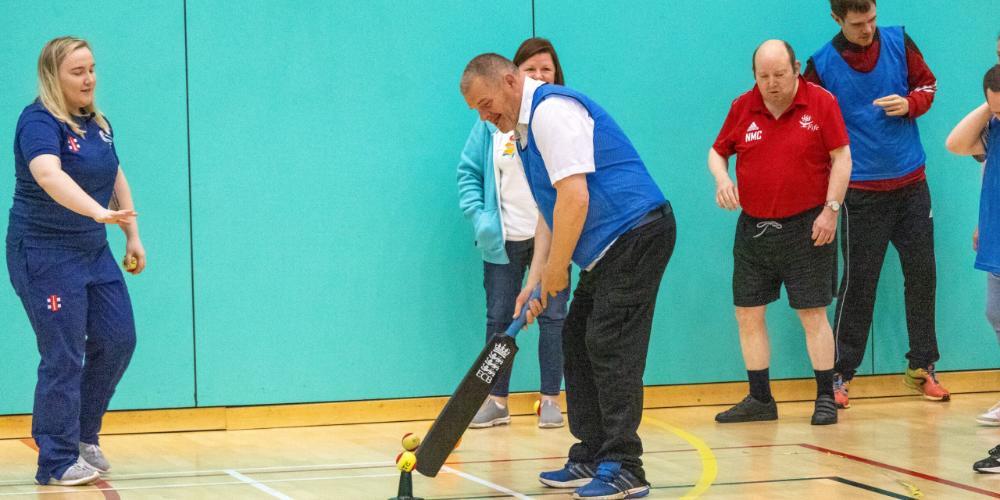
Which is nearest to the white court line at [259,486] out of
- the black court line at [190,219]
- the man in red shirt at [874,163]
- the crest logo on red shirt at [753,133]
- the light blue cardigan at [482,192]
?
the black court line at [190,219]

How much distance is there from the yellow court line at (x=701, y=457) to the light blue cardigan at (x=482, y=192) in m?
1.05

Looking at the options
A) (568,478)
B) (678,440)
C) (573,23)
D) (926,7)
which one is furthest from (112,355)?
(926,7)

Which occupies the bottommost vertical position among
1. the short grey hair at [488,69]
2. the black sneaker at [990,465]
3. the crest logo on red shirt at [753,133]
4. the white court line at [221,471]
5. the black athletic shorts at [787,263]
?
the white court line at [221,471]

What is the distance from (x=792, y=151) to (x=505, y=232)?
1.33m

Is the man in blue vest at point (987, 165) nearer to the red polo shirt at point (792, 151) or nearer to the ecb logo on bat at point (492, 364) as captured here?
the red polo shirt at point (792, 151)

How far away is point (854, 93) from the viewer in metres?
5.92

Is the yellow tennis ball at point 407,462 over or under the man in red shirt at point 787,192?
under

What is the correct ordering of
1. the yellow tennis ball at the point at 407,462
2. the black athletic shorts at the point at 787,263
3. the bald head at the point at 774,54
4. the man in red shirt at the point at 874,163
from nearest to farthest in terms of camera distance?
1. the yellow tennis ball at the point at 407,462
2. the bald head at the point at 774,54
3. the black athletic shorts at the point at 787,263
4. the man in red shirt at the point at 874,163

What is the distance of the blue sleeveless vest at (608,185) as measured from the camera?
3864 millimetres

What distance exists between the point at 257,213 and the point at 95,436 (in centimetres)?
148

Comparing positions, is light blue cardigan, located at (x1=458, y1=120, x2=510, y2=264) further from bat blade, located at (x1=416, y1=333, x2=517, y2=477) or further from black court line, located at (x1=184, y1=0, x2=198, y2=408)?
bat blade, located at (x1=416, y1=333, x2=517, y2=477)

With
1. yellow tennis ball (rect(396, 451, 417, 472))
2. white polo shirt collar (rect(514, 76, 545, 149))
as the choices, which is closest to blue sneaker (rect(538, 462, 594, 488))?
yellow tennis ball (rect(396, 451, 417, 472))

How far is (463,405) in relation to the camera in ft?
12.7

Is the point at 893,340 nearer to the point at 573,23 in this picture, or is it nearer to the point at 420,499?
the point at 573,23
